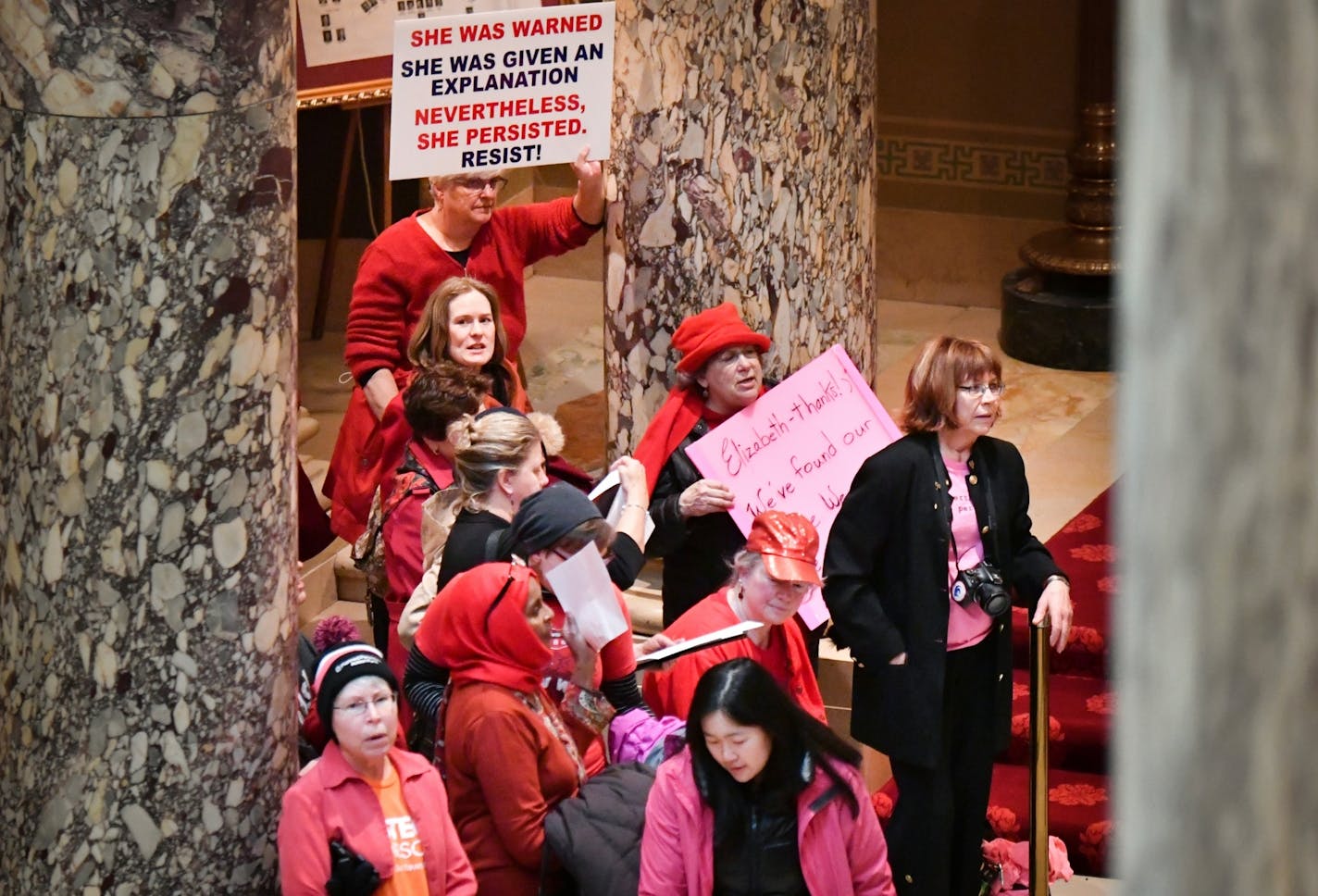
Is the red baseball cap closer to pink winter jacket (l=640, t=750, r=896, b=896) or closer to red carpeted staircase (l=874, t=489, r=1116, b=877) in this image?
pink winter jacket (l=640, t=750, r=896, b=896)

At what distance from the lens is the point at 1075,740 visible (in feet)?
19.2

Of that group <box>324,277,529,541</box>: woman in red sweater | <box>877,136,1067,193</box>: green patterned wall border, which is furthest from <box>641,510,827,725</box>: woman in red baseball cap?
<box>877,136,1067,193</box>: green patterned wall border

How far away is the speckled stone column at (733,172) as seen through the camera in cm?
521

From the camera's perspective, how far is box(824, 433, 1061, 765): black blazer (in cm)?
446

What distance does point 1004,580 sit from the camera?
4.55m

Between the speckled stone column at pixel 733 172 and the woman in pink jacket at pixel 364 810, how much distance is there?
1.83m

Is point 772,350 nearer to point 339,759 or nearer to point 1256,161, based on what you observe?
point 339,759

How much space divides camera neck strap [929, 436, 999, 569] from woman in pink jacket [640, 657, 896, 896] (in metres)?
0.77

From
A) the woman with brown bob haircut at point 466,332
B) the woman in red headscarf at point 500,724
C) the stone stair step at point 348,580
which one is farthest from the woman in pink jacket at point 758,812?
the stone stair step at point 348,580

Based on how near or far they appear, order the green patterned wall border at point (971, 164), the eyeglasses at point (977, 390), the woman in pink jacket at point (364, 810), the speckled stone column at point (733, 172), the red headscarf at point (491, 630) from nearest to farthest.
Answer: the woman in pink jacket at point (364, 810), the red headscarf at point (491, 630), the eyeglasses at point (977, 390), the speckled stone column at point (733, 172), the green patterned wall border at point (971, 164)

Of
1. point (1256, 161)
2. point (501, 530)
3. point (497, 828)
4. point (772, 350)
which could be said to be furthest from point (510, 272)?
point (1256, 161)

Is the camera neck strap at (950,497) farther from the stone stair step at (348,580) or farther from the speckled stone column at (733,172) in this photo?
the stone stair step at (348,580)

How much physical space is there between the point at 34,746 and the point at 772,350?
7.62ft

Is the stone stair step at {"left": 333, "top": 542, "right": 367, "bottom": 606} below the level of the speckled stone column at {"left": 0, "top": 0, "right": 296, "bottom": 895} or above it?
below
